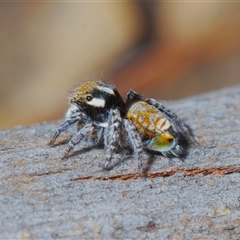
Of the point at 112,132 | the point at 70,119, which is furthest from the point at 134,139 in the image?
the point at 70,119

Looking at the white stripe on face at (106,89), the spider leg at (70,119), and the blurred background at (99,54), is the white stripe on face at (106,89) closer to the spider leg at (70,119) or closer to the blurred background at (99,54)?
the spider leg at (70,119)

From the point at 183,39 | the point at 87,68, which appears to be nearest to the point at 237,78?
the point at 183,39

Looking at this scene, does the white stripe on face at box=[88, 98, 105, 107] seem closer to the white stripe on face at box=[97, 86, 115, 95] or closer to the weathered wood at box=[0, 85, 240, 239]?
the white stripe on face at box=[97, 86, 115, 95]

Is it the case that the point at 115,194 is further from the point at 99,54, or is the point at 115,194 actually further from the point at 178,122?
the point at 99,54

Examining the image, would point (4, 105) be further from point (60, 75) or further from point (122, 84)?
point (122, 84)

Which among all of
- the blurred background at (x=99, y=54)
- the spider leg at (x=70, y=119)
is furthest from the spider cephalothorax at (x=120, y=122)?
the blurred background at (x=99, y=54)

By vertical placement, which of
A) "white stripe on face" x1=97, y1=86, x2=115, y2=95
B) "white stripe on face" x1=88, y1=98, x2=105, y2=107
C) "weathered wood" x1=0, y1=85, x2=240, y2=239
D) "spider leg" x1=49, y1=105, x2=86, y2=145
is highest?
"white stripe on face" x1=97, y1=86, x2=115, y2=95

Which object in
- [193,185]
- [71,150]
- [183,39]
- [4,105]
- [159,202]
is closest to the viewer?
[159,202]

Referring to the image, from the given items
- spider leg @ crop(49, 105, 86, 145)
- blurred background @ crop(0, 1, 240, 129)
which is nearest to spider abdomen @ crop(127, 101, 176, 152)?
spider leg @ crop(49, 105, 86, 145)
